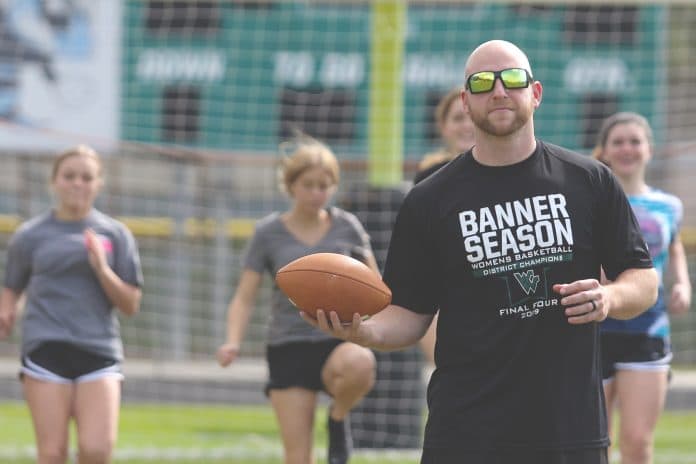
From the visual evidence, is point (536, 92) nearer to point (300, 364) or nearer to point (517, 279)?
point (517, 279)

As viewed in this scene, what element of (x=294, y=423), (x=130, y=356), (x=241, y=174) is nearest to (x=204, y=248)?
(x=130, y=356)

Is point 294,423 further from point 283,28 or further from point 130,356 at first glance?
point 283,28

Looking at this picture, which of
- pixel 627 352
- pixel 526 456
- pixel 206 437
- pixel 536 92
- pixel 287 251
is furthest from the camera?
pixel 206 437

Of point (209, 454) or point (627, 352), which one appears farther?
point (209, 454)

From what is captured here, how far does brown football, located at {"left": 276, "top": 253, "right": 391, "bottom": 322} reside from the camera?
12.3 ft

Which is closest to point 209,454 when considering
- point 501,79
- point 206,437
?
point 206,437

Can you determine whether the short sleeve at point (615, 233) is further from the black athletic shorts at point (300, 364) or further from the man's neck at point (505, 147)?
the black athletic shorts at point (300, 364)

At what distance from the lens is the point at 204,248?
14.2 metres

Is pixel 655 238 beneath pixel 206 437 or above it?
above

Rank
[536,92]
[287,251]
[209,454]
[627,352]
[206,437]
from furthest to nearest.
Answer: [206,437] → [209,454] → [287,251] → [627,352] → [536,92]

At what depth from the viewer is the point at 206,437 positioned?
9977 millimetres

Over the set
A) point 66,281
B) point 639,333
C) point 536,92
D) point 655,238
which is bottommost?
point 639,333

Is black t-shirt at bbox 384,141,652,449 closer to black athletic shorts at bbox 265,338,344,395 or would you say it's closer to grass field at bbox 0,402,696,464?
black athletic shorts at bbox 265,338,344,395

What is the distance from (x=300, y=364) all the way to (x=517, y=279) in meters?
2.30
